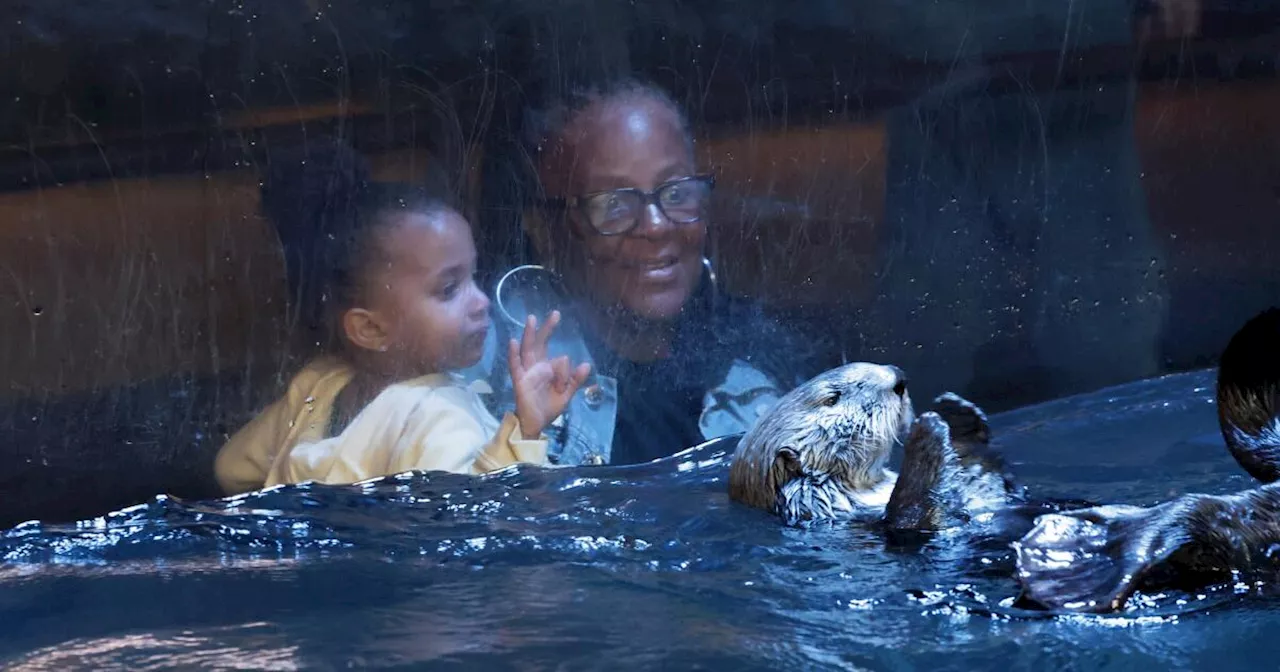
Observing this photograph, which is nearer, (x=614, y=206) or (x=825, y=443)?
(x=825, y=443)

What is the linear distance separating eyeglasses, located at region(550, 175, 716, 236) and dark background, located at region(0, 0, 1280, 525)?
11 cm

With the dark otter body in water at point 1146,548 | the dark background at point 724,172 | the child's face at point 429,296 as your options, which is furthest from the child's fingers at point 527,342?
the dark otter body in water at point 1146,548

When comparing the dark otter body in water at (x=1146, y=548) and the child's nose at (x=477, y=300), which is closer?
the dark otter body in water at (x=1146, y=548)

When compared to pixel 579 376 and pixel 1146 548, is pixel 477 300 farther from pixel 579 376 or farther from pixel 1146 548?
pixel 1146 548

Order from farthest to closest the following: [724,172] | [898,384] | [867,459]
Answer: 1. [724,172]
2. [898,384]
3. [867,459]

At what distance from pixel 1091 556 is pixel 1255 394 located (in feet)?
2.56

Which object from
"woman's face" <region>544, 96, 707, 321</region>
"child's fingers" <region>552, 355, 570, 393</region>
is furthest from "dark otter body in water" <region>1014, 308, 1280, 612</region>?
"woman's face" <region>544, 96, 707, 321</region>

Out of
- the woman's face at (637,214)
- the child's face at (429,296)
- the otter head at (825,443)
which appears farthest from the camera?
the woman's face at (637,214)

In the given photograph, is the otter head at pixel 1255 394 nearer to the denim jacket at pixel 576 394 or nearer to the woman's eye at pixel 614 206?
the denim jacket at pixel 576 394

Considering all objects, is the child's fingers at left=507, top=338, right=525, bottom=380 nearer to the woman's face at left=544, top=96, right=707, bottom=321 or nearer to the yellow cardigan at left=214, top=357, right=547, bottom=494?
the yellow cardigan at left=214, top=357, right=547, bottom=494

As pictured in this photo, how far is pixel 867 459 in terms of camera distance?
157 inches

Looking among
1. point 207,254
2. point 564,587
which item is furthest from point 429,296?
point 564,587

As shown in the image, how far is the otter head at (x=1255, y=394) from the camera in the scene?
3090 millimetres

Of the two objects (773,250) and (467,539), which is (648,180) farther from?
(467,539)
